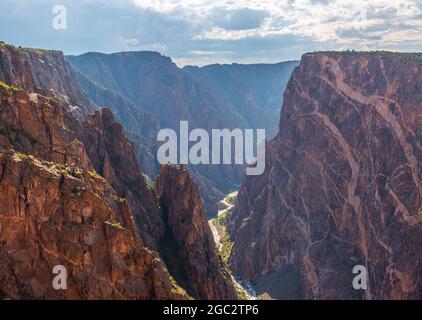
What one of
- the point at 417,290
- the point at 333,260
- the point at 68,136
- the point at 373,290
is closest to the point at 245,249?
the point at 333,260

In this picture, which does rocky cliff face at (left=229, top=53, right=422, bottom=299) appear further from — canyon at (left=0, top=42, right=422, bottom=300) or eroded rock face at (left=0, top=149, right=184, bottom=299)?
eroded rock face at (left=0, top=149, right=184, bottom=299)

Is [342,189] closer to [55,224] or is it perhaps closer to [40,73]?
[55,224]

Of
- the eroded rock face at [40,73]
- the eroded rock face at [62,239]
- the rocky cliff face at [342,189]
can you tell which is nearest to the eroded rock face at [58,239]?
the eroded rock face at [62,239]

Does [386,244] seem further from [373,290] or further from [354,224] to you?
[354,224]

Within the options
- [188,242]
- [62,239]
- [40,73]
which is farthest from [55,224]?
[40,73]

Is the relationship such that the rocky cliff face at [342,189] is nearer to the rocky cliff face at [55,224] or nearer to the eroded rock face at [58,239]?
the rocky cliff face at [55,224]
